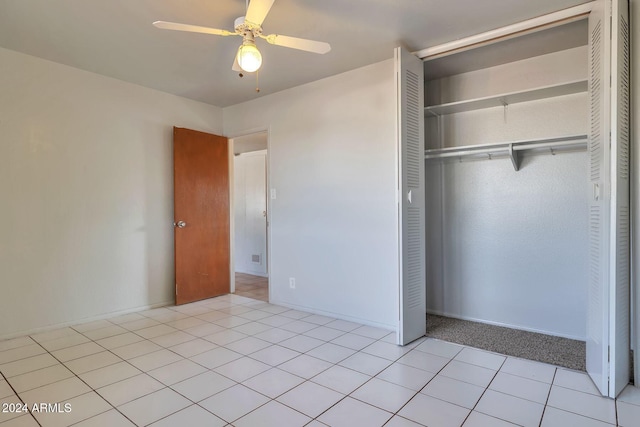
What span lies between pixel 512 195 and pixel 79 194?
13.6ft

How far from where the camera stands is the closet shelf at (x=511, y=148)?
9.20 ft

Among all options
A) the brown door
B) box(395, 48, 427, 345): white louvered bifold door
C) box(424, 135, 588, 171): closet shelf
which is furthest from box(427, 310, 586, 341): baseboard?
the brown door

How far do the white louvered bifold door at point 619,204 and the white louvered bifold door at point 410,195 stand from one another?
1284 millimetres

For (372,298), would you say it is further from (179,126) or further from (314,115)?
(179,126)

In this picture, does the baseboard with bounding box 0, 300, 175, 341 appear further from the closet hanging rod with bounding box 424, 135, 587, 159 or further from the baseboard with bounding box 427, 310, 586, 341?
the closet hanging rod with bounding box 424, 135, 587, 159

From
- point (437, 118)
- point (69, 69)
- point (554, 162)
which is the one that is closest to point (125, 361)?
point (69, 69)

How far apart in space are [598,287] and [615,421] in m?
0.73

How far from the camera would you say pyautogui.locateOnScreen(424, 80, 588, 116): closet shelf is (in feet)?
8.92

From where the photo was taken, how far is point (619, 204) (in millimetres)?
2012

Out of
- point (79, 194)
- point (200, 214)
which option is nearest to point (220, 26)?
point (79, 194)

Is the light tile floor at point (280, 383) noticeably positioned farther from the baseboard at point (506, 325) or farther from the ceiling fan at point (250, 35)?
the ceiling fan at point (250, 35)

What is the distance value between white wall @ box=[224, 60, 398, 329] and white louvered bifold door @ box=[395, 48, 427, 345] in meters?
0.21

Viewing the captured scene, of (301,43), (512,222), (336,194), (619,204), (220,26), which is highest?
(220,26)

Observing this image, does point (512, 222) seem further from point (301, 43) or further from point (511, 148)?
point (301, 43)
